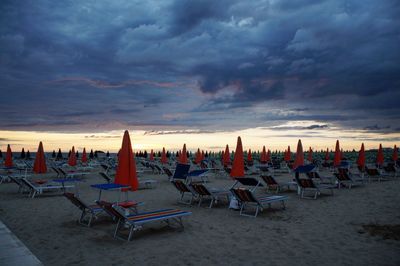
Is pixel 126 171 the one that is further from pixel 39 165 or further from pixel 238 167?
pixel 39 165

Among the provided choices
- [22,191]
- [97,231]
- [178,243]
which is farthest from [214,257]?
[22,191]

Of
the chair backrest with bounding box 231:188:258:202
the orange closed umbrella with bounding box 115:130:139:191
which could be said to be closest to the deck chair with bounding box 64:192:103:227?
the orange closed umbrella with bounding box 115:130:139:191

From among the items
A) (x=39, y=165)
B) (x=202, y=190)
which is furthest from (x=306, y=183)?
(x=39, y=165)

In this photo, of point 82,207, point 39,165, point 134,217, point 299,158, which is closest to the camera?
point 134,217

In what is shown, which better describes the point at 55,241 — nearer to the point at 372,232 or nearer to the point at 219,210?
the point at 219,210

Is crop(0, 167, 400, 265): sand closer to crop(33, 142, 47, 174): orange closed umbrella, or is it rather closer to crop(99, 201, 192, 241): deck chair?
crop(99, 201, 192, 241): deck chair

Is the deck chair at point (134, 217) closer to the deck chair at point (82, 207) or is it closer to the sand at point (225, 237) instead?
the sand at point (225, 237)

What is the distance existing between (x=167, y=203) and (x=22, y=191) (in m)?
6.29

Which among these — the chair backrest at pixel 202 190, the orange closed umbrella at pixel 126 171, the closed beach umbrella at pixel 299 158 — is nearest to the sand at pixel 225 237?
the chair backrest at pixel 202 190

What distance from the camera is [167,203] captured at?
919 centimetres

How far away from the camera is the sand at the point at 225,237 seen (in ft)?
14.4

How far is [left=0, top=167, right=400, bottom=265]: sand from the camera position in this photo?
439 centimetres

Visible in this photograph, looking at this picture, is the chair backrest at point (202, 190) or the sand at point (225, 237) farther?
the chair backrest at point (202, 190)

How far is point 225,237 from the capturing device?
5492 mm
